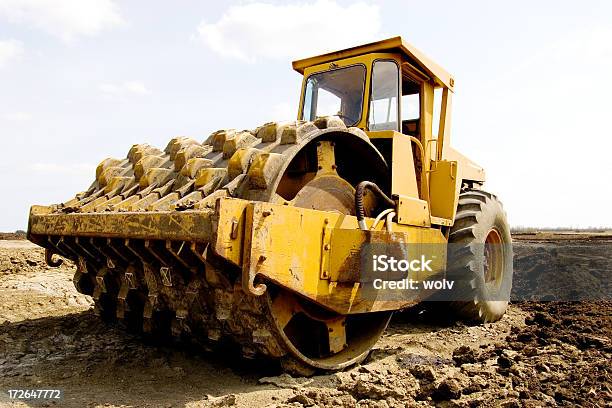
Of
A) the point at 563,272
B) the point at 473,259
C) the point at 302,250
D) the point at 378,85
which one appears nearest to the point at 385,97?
the point at 378,85

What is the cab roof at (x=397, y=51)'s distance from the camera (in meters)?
5.12

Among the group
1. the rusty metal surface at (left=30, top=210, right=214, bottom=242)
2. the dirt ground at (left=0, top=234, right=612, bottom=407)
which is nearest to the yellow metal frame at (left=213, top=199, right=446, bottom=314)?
the rusty metal surface at (left=30, top=210, right=214, bottom=242)

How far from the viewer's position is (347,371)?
3.87 meters

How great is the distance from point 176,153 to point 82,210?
81cm

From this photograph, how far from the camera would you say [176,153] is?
439 cm

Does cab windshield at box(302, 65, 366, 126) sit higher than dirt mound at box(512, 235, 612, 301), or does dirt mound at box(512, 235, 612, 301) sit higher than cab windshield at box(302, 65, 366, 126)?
cab windshield at box(302, 65, 366, 126)

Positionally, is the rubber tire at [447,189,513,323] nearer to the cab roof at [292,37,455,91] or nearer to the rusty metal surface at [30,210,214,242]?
the cab roof at [292,37,455,91]

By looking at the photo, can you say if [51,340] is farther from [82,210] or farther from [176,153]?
[176,153]

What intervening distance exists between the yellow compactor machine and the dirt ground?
250 millimetres

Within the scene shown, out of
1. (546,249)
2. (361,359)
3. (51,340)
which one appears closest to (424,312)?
(361,359)

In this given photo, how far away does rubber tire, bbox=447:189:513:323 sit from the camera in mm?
5438

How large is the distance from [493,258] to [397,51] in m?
2.66

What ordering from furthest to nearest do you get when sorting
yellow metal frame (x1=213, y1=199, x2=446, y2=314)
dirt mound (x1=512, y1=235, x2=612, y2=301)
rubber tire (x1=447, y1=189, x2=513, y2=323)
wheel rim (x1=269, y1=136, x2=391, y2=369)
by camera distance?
dirt mound (x1=512, y1=235, x2=612, y2=301), rubber tire (x1=447, y1=189, x2=513, y2=323), wheel rim (x1=269, y1=136, x2=391, y2=369), yellow metal frame (x1=213, y1=199, x2=446, y2=314)

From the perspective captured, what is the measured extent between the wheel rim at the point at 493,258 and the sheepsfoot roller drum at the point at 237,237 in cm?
234
